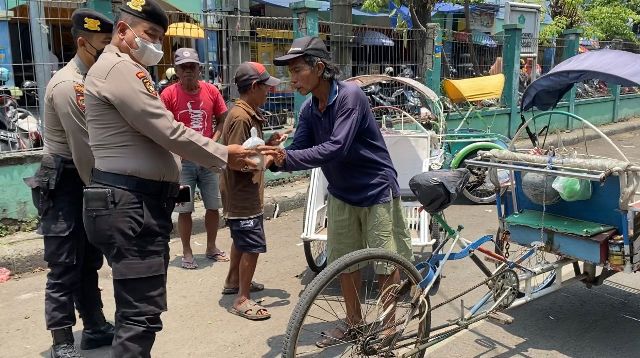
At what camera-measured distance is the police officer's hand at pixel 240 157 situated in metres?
2.90

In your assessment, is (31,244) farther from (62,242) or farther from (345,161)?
(345,161)

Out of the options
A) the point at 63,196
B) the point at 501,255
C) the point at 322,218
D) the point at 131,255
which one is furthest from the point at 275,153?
the point at 322,218

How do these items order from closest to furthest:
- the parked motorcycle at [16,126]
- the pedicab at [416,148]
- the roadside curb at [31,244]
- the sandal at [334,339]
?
the sandal at [334,339] → the pedicab at [416,148] → the roadside curb at [31,244] → the parked motorcycle at [16,126]

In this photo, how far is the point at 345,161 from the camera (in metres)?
3.40

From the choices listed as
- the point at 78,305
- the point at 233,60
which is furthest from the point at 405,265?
the point at 233,60

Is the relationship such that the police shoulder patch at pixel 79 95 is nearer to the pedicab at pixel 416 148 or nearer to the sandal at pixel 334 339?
the sandal at pixel 334 339

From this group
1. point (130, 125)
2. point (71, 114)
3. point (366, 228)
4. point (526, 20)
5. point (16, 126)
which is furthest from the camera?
point (526, 20)

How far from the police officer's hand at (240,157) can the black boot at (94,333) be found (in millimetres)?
1534

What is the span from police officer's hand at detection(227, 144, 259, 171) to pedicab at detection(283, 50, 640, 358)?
66 centimetres

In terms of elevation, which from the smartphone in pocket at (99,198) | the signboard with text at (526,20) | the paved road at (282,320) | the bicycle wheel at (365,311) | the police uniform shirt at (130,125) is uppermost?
the signboard with text at (526,20)

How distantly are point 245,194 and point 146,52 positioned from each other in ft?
5.26

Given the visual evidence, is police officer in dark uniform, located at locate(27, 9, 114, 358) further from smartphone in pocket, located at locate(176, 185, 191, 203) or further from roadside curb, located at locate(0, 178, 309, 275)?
roadside curb, located at locate(0, 178, 309, 275)

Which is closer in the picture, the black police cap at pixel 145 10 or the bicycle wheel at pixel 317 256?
the black police cap at pixel 145 10

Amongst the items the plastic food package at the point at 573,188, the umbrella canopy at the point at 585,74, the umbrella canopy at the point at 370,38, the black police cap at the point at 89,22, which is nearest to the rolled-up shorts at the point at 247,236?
the black police cap at the point at 89,22
